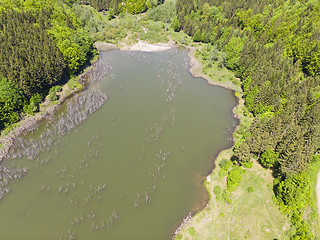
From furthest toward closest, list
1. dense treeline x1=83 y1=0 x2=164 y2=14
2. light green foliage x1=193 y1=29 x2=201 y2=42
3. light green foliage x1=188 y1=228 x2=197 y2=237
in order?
dense treeline x1=83 y1=0 x2=164 y2=14 → light green foliage x1=193 y1=29 x2=201 y2=42 → light green foliage x1=188 y1=228 x2=197 y2=237

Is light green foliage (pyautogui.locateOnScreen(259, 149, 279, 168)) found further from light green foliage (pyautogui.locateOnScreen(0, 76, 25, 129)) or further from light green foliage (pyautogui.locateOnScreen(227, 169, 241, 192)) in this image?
light green foliage (pyautogui.locateOnScreen(0, 76, 25, 129))

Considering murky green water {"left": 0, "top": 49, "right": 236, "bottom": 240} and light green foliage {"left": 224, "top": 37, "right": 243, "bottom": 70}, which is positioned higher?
light green foliage {"left": 224, "top": 37, "right": 243, "bottom": 70}

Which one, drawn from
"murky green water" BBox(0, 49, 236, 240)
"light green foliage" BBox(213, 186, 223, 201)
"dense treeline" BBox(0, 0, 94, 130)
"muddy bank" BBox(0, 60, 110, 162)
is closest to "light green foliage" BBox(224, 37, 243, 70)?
"murky green water" BBox(0, 49, 236, 240)

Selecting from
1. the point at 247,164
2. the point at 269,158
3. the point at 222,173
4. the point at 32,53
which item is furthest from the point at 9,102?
the point at 269,158

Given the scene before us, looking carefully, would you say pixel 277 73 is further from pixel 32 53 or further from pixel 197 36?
pixel 32 53

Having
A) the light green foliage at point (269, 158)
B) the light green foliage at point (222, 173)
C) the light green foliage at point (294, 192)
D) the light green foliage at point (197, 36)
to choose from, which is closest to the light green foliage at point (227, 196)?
the light green foliage at point (222, 173)

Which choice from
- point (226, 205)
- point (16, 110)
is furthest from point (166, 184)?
point (16, 110)
